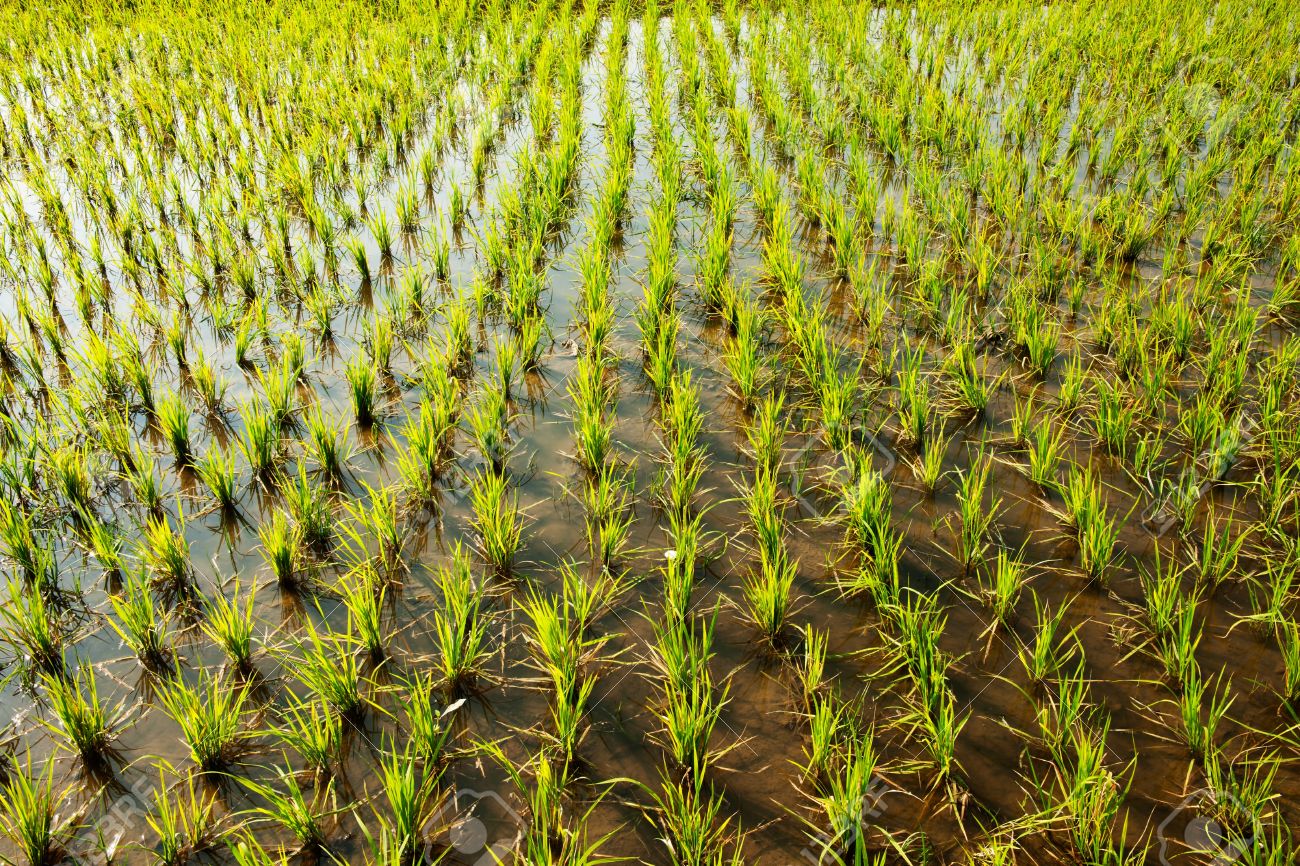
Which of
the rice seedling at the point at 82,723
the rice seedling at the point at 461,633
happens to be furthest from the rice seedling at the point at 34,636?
the rice seedling at the point at 461,633

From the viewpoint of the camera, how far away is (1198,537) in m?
2.32

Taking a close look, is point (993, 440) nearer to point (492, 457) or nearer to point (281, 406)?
point (492, 457)

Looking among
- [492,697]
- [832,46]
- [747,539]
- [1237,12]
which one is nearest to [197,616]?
[492,697]

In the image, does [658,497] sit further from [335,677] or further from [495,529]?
[335,677]

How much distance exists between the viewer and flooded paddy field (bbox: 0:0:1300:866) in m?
1.72

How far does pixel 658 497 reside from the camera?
2.50 meters

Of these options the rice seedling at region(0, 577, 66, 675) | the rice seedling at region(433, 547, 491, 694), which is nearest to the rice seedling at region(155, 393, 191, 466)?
the rice seedling at region(0, 577, 66, 675)

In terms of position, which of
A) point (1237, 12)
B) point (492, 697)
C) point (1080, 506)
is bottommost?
point (492, 697)

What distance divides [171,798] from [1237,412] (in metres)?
3.10

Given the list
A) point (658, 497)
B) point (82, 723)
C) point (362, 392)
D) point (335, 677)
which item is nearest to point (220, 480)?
point (362, 392)

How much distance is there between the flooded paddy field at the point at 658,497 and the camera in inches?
67.6

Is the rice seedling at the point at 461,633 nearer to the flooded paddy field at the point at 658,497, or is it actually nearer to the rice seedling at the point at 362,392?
the flooded paddy field at the point at 658,497

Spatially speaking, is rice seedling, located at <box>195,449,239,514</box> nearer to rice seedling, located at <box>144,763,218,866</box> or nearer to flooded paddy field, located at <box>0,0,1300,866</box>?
flooded paddy field, located at <box>0,0,1300,866</box>

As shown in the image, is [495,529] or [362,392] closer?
[495,529]
